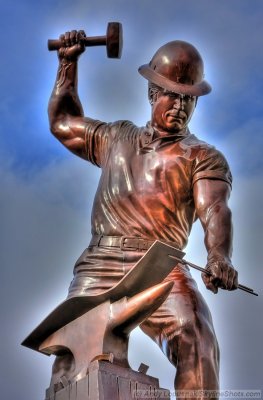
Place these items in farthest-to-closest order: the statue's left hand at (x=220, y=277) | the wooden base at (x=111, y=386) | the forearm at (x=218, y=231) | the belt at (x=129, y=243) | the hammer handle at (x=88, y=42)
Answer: the hammer handle at (x=88, y=42)
the belt at (x=129, y=243)
the forearm at (x=218, y=231)
the statue's left hand at (x=220, y=277)
the wooden base at (x=111, y=386)

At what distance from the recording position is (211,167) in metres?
7.04

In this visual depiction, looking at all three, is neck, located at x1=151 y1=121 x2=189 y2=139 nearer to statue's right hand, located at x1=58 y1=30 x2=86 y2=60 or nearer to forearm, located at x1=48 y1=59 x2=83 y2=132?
forearm, located at x1=48 y1=59 x2=83 y2=132

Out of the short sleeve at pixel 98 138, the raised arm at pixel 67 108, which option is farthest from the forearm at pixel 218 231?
the raised arm at pixel 67 108

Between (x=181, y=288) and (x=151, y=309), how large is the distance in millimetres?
589

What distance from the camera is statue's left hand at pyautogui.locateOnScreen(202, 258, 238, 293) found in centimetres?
617

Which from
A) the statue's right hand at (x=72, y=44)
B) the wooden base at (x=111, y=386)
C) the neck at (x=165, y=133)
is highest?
the statue's right hand at (x=72, y=44)

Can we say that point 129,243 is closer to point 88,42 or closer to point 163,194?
point 163,194

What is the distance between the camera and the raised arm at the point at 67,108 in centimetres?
766

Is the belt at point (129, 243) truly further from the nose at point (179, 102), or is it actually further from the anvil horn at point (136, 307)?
the nose at point (179, 102)

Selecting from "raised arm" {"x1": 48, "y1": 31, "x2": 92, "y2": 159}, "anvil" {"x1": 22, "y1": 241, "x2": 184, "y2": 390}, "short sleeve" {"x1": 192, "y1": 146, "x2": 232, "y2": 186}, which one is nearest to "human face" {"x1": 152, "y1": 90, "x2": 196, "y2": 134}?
"short sleeve" {"x1": 192, "y1": 146, "x2": 232, "y2": 186}

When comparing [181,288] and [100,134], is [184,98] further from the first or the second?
[181,288]

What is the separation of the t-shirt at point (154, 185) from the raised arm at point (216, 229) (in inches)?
4.3

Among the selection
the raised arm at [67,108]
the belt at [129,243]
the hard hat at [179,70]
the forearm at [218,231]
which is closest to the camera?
the forearm at [218,231]

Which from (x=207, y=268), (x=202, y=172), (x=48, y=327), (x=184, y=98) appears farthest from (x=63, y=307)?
(x=184, y=98)
